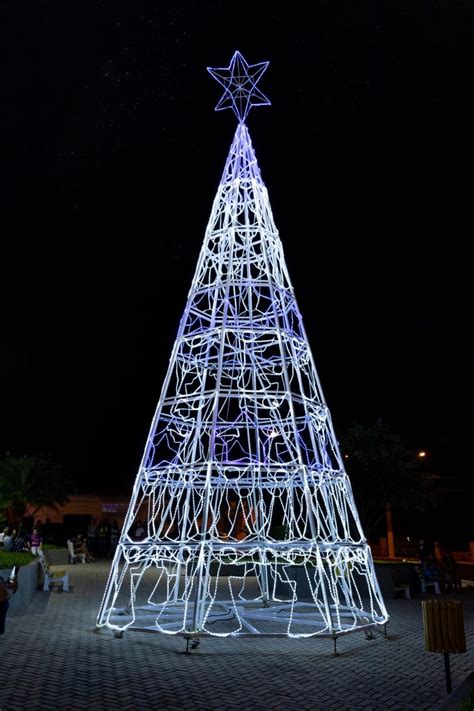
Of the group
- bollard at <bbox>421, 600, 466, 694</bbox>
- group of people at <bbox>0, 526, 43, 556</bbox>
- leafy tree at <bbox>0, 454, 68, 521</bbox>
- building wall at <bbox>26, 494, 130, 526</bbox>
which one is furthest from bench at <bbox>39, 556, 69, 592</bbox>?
building wall at <bbox>26, 494, 130, 526</bbox>

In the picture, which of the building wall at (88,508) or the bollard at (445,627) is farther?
the building wall at (88,508)

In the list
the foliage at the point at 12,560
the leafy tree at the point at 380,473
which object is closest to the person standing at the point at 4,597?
the foliage at the point at 12,560

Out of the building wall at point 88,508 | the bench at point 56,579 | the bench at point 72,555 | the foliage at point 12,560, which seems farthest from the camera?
the building wall at point 88,508

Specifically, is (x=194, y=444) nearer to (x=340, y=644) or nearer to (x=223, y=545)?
(x=223, y=545)

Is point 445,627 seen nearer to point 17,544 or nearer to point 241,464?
point 241,464

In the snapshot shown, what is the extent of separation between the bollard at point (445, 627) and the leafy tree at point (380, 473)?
17233 millimetres

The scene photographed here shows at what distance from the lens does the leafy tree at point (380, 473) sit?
24062 millimetres

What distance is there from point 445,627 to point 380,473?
689 inches

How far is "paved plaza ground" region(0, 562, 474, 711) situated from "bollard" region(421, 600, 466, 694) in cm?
64

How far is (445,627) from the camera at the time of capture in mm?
6906

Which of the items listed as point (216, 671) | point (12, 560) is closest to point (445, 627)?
point (216, 671)

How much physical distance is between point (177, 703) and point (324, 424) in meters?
5.81

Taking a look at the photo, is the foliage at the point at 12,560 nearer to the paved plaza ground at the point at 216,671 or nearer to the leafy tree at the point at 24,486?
the paved plaza ground at the point at 216,671

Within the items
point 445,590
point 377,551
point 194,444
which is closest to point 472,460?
point 377,551
